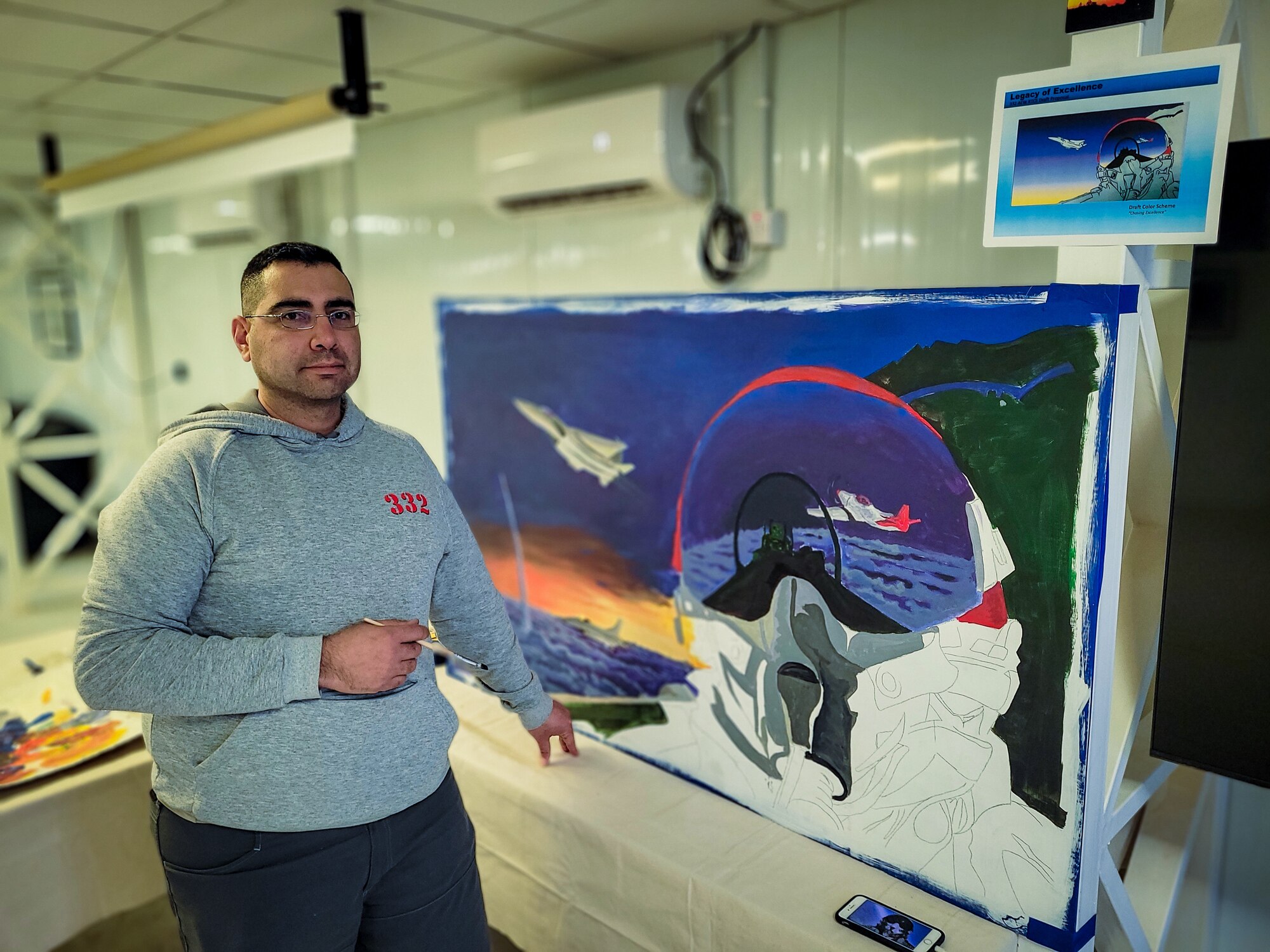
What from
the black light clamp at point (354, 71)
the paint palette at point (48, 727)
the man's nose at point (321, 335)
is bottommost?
the paint palette at point (48, 727)

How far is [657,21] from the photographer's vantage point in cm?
244

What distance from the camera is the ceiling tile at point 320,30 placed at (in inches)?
89.4

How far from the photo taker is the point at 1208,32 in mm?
1393

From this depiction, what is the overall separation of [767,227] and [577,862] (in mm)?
1773

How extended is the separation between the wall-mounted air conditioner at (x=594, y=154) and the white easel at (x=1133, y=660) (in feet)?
4.98

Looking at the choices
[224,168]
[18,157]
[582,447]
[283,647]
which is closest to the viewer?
[283,647]

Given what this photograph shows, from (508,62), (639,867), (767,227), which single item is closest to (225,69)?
(508,62)

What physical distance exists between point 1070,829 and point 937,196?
1598 mm

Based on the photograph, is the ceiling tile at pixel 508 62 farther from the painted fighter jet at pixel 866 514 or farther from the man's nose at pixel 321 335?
the painted fighter jet at pixel 866 514

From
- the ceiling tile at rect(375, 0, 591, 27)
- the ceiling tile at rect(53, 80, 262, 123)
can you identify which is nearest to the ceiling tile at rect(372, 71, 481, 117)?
the ceiling tile at rect(53, 80, 262, 123)

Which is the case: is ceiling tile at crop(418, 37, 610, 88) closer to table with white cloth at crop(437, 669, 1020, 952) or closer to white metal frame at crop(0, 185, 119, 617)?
table with white cloth at crop(437, 669, 1020, 952)

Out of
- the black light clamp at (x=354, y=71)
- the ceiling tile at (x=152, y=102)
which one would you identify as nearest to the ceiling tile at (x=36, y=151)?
the ceiling tile at (x=152, y=102)

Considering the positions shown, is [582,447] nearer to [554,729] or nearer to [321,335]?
[554,729]

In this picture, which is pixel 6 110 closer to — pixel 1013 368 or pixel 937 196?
pixel 937 196
